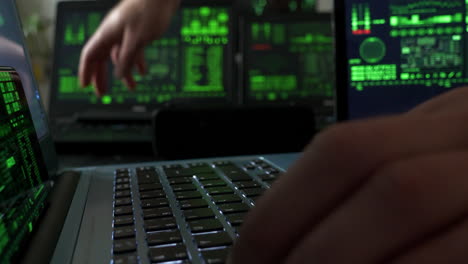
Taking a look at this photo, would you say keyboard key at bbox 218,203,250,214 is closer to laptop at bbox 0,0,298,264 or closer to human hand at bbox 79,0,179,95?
laptop at bbox 0,0,298,264

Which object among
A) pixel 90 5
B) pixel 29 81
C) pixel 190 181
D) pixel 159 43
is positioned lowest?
pixel 190 181

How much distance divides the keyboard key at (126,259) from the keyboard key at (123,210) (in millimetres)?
114

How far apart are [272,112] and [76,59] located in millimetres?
754

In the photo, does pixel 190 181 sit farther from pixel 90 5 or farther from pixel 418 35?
pixel 90 5

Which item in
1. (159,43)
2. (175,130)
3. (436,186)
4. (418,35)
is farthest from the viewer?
(159,43)

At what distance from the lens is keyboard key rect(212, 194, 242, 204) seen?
0.45 m

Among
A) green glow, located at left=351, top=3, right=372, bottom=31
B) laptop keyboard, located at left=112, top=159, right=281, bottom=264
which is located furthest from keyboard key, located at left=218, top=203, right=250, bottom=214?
green glow, located at left=351, top=3, right=372, bottom=31

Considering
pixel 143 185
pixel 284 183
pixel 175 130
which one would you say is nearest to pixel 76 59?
pixel 175 130

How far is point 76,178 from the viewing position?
612 millimetres

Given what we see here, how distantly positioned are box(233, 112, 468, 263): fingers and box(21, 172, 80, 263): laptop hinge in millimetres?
209

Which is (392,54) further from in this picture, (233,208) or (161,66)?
(161,66)

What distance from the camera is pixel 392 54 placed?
746mm

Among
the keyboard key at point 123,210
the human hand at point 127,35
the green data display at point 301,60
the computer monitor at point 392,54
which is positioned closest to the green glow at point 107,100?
the green data display at point 301,60

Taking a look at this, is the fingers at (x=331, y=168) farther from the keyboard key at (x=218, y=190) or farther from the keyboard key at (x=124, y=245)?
the keyboard key at (x=218, y=190)
